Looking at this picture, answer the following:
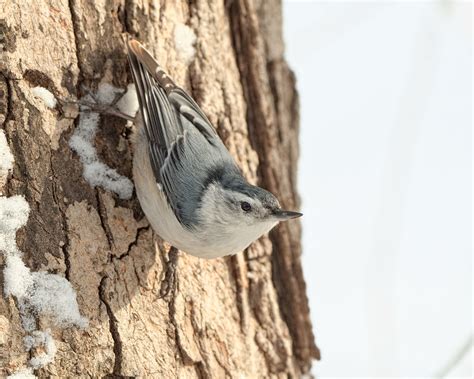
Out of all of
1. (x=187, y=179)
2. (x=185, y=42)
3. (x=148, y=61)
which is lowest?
(x=187, y=179)

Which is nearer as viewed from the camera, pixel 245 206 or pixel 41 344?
pixel 41 344

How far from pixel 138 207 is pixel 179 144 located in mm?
317

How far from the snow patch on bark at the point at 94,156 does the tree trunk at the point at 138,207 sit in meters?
0.03

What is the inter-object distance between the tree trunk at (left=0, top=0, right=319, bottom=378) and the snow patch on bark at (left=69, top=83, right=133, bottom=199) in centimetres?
3

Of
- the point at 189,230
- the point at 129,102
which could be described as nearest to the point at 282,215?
the point at 189,230

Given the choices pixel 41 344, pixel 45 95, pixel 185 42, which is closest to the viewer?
pixel 41 344

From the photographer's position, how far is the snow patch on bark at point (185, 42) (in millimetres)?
3137

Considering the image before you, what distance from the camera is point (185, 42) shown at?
315 cm

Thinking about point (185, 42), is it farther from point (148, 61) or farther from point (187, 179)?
point (187, 179)

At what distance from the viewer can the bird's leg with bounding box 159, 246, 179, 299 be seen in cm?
279

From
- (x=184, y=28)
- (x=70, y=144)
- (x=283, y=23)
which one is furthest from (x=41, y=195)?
(x=283, y=23)

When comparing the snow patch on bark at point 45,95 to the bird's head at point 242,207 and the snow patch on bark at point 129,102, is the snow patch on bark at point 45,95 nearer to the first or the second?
the snow patch on bark at point 129,102

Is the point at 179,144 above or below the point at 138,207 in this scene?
above

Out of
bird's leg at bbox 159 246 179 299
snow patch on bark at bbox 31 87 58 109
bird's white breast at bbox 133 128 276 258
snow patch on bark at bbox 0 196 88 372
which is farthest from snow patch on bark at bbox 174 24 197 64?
snow patch on bark at bbox 0 196 88 372
